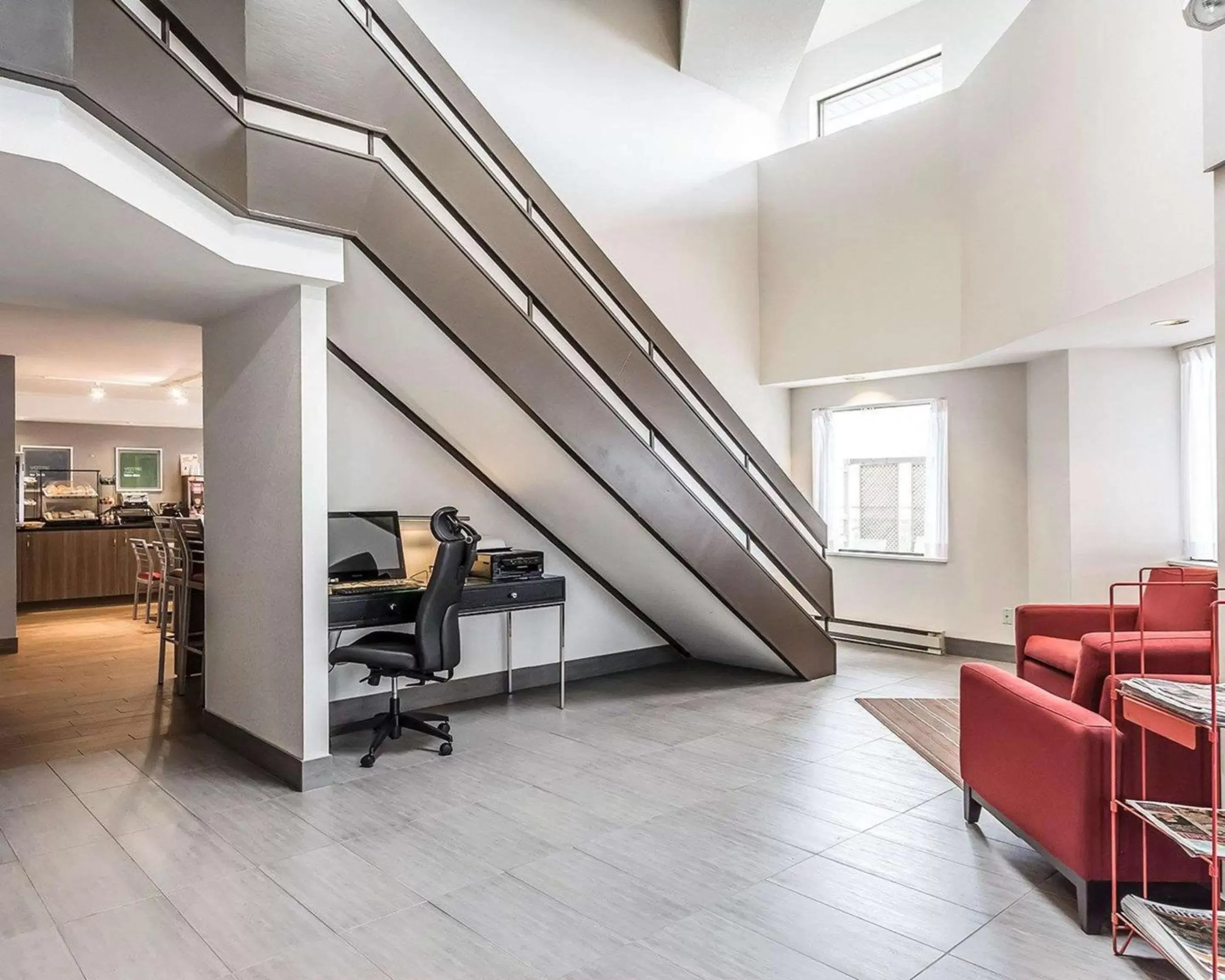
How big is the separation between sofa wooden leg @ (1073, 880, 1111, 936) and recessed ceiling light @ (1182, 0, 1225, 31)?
2.35 m

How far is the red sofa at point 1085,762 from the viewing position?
2490 mm

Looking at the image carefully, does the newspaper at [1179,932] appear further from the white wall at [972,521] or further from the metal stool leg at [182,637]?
the metal stool leg at [182,637]

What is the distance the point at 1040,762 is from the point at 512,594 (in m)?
3.07

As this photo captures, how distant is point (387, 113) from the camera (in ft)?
11.9

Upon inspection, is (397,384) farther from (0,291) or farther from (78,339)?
(78,339)

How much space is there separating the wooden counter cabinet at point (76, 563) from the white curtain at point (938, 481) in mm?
8238

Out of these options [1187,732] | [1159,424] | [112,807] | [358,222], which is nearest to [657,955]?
[1187,732]

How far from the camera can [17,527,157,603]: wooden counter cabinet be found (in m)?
9.34

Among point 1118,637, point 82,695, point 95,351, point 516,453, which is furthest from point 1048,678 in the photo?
point 95,351

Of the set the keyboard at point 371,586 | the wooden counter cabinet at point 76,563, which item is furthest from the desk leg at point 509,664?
the wooden counter cabinet at point 76,563

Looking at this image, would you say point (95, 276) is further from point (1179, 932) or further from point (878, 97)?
point (878, 97)

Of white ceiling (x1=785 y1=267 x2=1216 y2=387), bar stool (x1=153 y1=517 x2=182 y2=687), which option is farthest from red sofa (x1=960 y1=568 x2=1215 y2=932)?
bar stool (x1=153 y1=517 x2=182 y2=687)

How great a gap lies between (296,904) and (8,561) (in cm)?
577

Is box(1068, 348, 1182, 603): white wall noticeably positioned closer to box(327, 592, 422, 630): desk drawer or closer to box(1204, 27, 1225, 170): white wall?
box(1204, 27, 1225, 170): white wall
